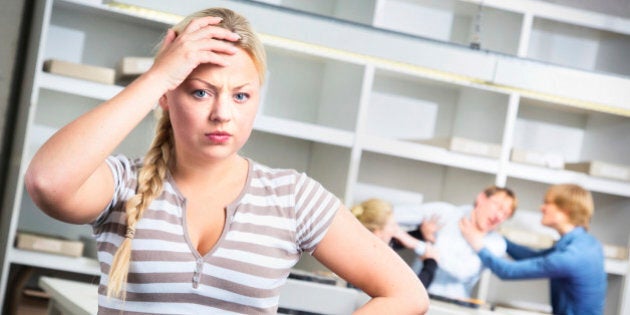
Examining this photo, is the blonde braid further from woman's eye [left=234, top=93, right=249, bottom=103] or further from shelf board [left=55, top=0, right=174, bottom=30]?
shelf board [left=55, top=0, right=174, bottom=30]

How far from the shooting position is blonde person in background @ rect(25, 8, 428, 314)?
3.56 feet

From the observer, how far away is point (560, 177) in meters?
4.80

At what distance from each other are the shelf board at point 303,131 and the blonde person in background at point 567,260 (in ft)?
2.29

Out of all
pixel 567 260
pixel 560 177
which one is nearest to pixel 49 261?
pixel 567 260

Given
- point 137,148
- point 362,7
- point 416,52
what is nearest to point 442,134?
point 362,7

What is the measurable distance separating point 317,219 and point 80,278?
3.68 meters

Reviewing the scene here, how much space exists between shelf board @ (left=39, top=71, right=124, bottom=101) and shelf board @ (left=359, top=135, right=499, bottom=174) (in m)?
1.22

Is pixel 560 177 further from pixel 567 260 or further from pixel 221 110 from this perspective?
pixel 221 110

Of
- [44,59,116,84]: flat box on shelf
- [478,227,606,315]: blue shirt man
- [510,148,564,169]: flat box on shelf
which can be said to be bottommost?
[478,227,606,315]: blue shirt man

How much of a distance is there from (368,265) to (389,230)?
321 cm

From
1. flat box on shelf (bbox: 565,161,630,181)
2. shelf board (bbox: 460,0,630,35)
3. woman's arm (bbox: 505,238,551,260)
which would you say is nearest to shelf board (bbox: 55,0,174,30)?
shelf board (bbox: 460,0,630,35)

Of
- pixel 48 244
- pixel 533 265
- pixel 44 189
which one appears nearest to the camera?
pixel 44 189

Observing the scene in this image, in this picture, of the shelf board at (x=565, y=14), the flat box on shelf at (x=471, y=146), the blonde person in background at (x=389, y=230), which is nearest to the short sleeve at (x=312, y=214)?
the blonde person in background at (x=389, y=230)

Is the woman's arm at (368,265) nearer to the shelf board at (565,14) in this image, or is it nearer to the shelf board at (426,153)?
the shelf board at (426,153)
